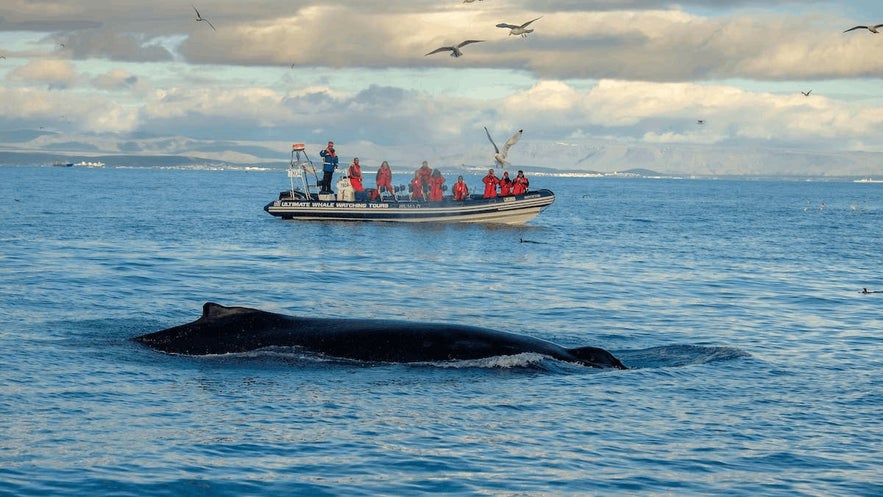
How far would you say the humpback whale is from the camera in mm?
16219

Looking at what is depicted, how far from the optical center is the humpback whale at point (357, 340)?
53.2 ft

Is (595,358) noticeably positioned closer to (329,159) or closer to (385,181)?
(329,159)

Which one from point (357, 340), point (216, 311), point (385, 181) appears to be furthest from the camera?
point (385, 181)

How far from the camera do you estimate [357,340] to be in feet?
53.8

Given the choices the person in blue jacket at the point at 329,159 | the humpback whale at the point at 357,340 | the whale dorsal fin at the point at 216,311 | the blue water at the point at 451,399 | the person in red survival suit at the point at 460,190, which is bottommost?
the blue water at the point at 451,399

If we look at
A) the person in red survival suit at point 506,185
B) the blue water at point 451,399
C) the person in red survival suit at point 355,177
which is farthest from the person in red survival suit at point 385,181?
the blue water at point 451,399

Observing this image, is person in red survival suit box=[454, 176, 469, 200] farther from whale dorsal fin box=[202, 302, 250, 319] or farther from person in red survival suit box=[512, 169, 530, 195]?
whale dorsal fin box=[202, 302, 250, 319]

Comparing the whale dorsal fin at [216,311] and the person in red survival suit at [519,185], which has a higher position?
the person in red survival suit at [519,185]

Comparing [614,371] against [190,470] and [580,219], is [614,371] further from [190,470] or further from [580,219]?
[580,219]

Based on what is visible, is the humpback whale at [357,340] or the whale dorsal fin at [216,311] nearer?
the humpback whale at [357,340]

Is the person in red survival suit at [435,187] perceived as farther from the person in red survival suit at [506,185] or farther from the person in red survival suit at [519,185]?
the person in red survival suit at [519,185]

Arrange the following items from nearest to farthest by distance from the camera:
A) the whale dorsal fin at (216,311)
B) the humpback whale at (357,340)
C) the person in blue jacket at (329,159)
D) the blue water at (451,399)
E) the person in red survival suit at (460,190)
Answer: the blue water at (451,399)
the humpback whale at (357,340)
the whale dorsal fin at (216,311)
the person in blue jacket at (329,159)
the person in red survival suit at (460,190)

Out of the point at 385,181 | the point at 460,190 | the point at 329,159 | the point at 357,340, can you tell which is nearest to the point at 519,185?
the point at 460,190

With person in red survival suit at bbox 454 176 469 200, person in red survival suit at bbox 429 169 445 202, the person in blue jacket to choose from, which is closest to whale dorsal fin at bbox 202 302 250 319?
the person in blue jacket
